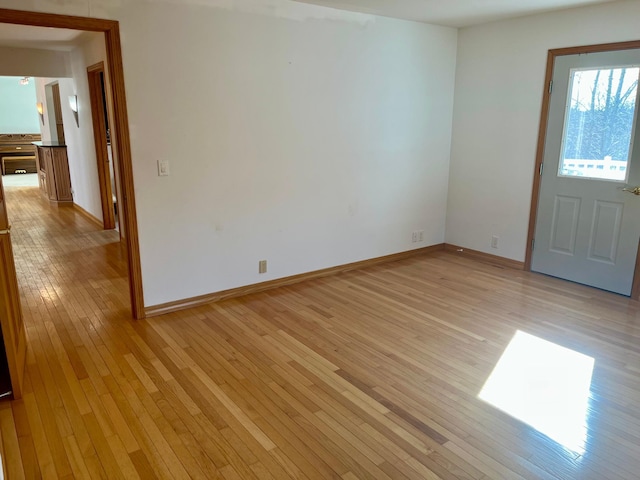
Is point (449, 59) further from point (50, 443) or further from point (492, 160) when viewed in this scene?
point (50, 443)

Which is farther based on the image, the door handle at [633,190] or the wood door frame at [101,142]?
the wood door frame at [101,142]

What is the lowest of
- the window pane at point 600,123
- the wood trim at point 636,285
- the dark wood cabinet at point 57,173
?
the wood trim at point 636,285

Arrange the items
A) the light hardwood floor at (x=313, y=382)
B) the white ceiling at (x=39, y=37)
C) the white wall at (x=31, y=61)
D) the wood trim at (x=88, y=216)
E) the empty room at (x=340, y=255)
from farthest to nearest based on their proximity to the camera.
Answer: the white wall at (x=31, y=61), the wood trim at (x=88, y=216), the white ceiling at (x=39, y=37), the empty room at (x=340, y=255), the light hardwood floor at (x=313, y=382)

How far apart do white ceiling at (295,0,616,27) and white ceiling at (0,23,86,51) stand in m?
3.25

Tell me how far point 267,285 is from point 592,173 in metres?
3.13

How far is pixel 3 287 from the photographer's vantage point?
2482 mm

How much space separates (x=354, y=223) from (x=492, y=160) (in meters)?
1.66

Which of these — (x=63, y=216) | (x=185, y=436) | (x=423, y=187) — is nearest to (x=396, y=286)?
(x=423, y=187)

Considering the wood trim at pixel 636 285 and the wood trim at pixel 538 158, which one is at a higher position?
the wood trim at pixel 538 158

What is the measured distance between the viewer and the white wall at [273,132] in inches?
136

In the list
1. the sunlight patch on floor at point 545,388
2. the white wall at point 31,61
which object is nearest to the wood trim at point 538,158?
the sunlight patch on floor at point 545,388

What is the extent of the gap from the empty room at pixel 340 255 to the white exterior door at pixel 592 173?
0.06 feet

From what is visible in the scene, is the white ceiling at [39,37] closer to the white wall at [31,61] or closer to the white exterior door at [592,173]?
the white wall at [31,61]

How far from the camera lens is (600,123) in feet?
13.5
